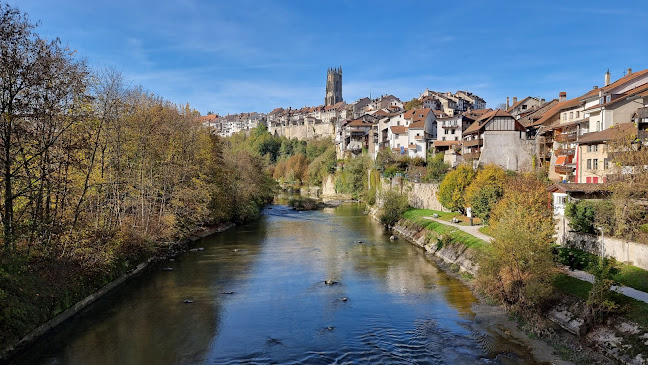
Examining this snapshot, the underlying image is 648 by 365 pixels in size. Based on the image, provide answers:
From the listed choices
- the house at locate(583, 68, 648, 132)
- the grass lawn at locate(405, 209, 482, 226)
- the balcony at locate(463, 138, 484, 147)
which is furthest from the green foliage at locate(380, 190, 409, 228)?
the house at locate(583, 68, 648, 132)

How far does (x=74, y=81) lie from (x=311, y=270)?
1546 cm

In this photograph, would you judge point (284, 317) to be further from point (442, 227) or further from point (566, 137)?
point (566, 137)

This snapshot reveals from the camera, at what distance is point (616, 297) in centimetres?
1547

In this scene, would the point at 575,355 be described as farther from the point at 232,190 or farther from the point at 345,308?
the point at 232,190

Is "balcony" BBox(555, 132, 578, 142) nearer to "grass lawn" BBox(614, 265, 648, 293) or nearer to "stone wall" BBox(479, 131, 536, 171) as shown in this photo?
"stone wall" BBox(479, 131, 536, 171)

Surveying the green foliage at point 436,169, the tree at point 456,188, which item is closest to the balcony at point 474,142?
the green foliage at point 436,169

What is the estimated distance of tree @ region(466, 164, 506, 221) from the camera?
3128 centimetres

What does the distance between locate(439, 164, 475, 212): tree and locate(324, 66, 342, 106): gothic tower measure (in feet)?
421

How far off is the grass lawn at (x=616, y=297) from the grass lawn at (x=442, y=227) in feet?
20.4

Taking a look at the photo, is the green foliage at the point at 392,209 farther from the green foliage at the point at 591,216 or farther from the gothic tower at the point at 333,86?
the gothic tower at the point at 333,86

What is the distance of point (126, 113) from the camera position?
2623cm

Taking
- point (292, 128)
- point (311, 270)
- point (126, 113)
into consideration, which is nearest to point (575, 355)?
point (311, 270)

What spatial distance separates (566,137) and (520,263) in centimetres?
2581

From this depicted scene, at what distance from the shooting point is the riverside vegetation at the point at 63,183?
14.3 metres
